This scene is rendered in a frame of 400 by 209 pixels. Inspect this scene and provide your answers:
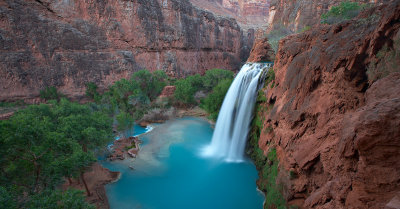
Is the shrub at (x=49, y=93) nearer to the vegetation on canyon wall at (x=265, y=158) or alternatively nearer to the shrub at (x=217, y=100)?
the shrub at (x=217, y=100)

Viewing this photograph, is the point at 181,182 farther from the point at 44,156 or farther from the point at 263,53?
the point at 263,53

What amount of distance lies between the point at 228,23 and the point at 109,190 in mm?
41856

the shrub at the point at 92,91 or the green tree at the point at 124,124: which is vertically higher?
the shrub at the point at 92,91

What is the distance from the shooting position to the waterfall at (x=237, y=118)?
50.2 ft

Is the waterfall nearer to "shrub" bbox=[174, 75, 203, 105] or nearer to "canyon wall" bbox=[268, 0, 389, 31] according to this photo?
"canyon wall" bbox=[268, 0, 389, 31]

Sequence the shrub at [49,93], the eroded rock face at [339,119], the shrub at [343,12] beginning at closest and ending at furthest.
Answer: the eroded rock face at [339,119], the shrub at [343,12], the shrub at [49,93]

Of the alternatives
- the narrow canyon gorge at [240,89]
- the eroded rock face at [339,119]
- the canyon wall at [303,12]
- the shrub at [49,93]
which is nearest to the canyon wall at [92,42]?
the narrow canyon gorge at [240,89]

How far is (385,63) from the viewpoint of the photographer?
561 cm

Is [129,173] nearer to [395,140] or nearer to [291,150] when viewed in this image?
[291,150]

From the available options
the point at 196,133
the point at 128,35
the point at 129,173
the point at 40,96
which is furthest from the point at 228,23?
the point at 129,173

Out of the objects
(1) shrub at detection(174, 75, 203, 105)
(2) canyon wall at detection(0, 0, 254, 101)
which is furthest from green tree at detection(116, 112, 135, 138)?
(2) canyon wall at detection(0, 0, 254, 101)

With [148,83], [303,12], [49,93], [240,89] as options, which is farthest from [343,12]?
[49,93]

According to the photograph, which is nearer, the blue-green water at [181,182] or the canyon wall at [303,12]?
the blue-green water at [181,182]

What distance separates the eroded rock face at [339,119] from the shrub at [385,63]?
9.8 inches
